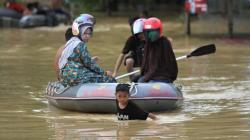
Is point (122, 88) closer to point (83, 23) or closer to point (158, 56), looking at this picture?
point (83, 23)

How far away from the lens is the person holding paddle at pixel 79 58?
10.9 metres

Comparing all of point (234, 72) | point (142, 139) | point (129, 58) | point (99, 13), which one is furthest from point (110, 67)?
point (99, 13)

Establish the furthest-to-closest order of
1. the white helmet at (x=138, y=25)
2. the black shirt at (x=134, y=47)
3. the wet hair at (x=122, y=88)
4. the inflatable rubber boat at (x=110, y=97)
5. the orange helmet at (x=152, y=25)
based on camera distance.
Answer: the black shirt at (x=134, y=47)
the white helmet at (x=138, y=25)
the orange helmet at (x=152, y=25)
the inflatable rubber boat at (x=110, y=97)
the wet hair at (x=122, y=88)

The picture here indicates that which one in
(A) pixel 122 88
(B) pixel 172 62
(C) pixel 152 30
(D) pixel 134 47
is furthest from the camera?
(D) pixel 134 47

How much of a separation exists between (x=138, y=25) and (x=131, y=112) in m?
2.63

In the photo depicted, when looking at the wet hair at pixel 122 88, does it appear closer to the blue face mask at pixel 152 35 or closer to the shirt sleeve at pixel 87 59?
the shirt sleeve at pixel 87 59

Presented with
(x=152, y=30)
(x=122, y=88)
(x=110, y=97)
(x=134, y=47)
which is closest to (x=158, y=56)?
(x=152, y=30)

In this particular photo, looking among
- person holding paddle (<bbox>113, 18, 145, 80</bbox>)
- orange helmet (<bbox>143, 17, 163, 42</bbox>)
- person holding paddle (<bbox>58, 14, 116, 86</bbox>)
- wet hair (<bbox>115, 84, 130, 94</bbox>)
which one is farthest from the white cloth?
person holding paddle (<bbox>113, 18, 145, 80</bbox>)

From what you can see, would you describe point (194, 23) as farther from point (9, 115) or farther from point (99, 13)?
point (9, 115)

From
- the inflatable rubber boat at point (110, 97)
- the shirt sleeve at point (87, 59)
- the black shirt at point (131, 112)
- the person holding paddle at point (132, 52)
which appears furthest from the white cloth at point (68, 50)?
the person holding paddle at point (132, 52)

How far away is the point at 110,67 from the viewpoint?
17.5 m

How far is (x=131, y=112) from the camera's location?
980cm

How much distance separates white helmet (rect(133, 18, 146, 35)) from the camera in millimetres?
12004

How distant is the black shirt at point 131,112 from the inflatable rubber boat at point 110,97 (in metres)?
0.68
